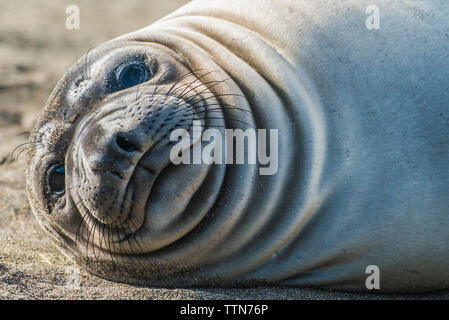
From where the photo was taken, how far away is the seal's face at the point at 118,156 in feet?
7.66

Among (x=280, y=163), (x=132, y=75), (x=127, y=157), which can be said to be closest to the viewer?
(x=127, y=157)

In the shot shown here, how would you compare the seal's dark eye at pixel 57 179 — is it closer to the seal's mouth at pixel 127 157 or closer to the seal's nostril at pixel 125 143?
the seal's mouth at pixel 127 157

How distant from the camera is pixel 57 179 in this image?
270cm

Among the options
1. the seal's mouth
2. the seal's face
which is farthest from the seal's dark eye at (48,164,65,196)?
the seal's mouth

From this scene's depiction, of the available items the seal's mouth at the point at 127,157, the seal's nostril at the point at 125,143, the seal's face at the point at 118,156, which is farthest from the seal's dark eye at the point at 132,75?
the seal's nostril at the point at 125,143

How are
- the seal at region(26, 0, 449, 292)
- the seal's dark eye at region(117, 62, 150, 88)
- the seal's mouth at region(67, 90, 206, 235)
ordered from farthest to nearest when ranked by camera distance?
the seal's dark eye at region(117, 62, 150, 88) < the seal at region(26, 0, 449, 292) < the seal's mouth at region(67, 90, 206, 235)

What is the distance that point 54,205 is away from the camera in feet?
8.93

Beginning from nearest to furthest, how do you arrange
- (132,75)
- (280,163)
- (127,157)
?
(127,157) → (280,163) → (132,75)

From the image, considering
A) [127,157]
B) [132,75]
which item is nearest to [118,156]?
[127,157]

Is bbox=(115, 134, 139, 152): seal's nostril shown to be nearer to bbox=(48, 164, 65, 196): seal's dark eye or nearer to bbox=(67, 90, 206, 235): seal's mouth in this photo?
bbox=(67, 90, 206, 235): seal's mouth

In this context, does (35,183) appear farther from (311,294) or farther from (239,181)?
(311,294)

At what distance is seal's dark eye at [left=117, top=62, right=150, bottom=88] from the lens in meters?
2.67

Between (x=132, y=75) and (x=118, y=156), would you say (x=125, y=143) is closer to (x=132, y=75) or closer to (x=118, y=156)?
(x=118, y=156)

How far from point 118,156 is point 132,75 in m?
0.51
